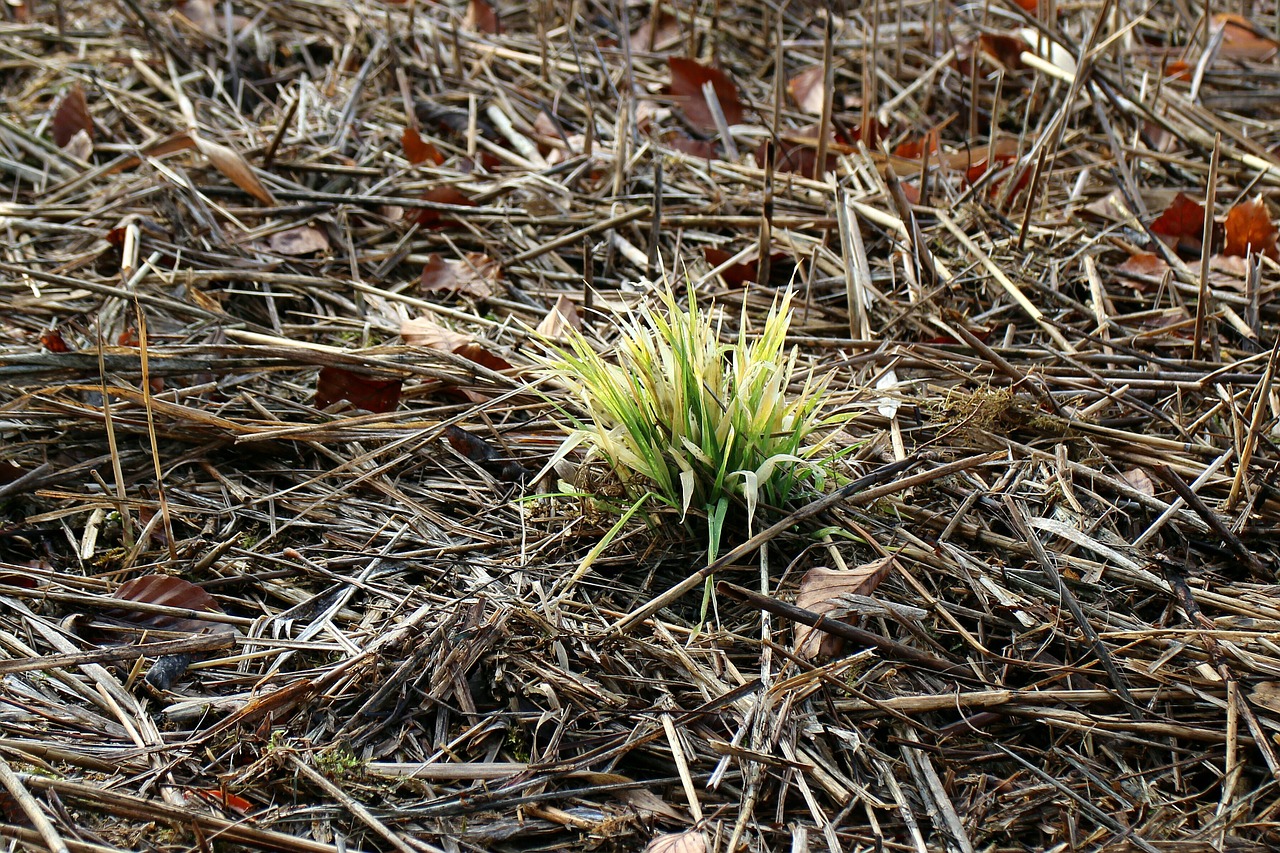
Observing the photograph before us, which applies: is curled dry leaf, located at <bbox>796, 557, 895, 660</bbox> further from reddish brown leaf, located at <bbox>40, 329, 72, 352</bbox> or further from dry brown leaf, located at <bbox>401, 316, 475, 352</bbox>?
reddish brown leaf, located at <bbox>40, 329, 72, 352</bbox>

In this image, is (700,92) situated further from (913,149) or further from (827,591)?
(827,591)

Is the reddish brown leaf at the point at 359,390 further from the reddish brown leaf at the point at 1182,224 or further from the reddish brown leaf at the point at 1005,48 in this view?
the reddish brown leaf at the point at 1005,48

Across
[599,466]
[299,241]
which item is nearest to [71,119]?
[299,241]

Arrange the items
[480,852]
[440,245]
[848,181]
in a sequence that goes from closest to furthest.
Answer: [480,852], [440,245], [848,181]

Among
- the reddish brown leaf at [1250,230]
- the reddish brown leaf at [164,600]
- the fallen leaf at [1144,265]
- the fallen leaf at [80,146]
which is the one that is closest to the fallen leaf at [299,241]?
the fallen leaf at [80,146]

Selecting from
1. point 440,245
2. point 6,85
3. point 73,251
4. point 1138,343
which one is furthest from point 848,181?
point 6,85

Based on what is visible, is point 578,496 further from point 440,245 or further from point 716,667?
point 440,245
